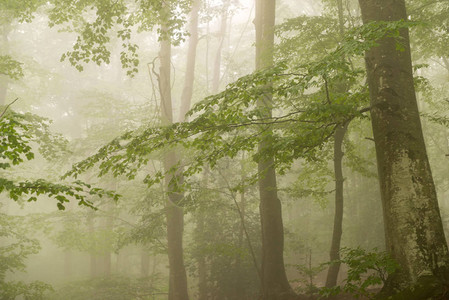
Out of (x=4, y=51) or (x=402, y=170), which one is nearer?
(x=402, y=170)

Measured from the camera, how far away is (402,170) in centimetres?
410

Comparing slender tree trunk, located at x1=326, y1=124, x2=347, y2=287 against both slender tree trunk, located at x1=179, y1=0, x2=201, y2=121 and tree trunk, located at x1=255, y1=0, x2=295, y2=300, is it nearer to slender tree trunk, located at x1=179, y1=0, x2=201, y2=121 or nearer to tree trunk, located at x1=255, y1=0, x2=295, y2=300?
tree trunk, located at x1=255, y1=0, x2=295, y2=300

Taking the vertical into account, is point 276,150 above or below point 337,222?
above

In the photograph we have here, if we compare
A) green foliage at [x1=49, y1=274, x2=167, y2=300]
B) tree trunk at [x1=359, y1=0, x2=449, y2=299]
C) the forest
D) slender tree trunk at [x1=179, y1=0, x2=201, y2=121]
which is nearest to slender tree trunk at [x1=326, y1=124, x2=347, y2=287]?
the forest

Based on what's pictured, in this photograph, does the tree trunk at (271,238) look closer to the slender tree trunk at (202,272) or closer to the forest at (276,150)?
the forest at (276,150)

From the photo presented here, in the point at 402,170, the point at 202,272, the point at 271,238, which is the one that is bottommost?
the point at 202,272

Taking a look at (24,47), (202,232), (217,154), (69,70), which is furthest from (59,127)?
(217,154)

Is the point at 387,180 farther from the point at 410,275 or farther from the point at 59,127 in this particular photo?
the point at 59,127

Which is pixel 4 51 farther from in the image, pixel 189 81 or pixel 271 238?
pixel 271 238

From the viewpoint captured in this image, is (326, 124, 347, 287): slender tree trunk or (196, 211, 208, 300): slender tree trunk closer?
(326, 124, 347, 287): slender tree trunk

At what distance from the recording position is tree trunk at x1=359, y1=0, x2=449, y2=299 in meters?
3.88

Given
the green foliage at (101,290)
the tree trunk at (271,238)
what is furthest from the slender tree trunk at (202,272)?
the tree trunk at (271,238)

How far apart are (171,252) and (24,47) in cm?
2404

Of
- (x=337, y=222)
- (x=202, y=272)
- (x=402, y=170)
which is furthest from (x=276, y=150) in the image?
(x=202, y=272)
